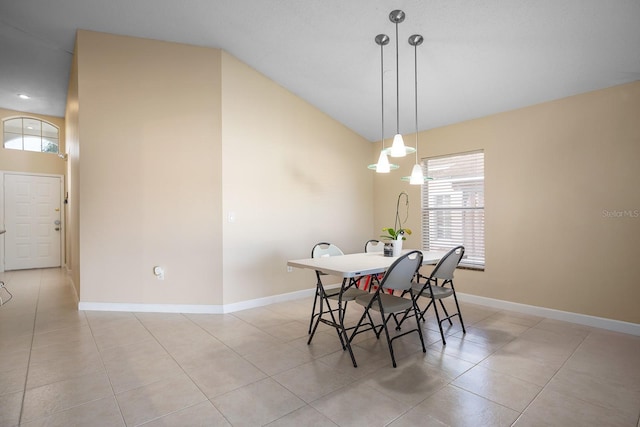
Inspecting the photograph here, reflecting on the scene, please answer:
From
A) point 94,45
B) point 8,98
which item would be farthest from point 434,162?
point 8,98

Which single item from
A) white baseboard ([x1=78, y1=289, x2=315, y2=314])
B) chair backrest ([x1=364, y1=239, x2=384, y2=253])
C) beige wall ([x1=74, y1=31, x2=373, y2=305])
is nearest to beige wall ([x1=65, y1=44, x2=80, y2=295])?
beige wall ([x1=74, y1=31, x2=373, y2=305])

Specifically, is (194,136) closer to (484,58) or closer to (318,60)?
(318,60)

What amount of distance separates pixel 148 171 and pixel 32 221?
4.69 m

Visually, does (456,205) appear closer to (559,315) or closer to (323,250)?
(559,315)

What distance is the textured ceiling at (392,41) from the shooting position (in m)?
2.61

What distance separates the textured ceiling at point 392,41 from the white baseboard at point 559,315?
2.34m

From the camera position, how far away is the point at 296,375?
2.25 m

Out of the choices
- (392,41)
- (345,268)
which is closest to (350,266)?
(345,268)

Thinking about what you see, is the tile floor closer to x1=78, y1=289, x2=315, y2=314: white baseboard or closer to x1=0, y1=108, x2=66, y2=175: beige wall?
x1=78, y1=289, x2=315, y2=314: white baseboard

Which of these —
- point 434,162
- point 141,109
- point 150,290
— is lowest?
point 150,290

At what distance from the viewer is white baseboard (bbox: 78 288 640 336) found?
124 inches

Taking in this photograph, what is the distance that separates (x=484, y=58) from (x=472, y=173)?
1.53m

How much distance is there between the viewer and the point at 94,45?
3.60 meters

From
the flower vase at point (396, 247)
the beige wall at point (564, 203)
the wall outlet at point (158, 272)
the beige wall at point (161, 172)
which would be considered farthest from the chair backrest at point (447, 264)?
the wall outlet at point (158, 272)
